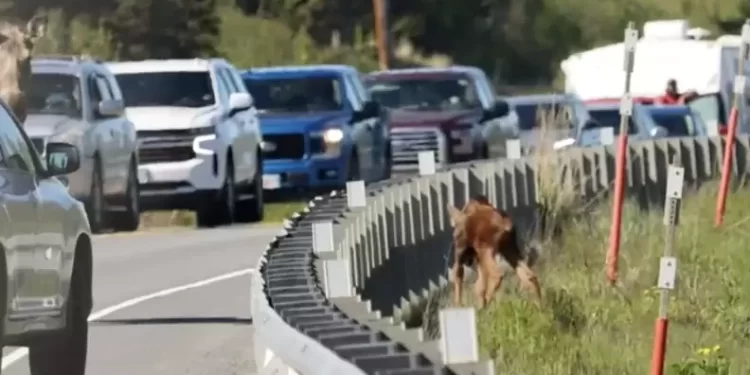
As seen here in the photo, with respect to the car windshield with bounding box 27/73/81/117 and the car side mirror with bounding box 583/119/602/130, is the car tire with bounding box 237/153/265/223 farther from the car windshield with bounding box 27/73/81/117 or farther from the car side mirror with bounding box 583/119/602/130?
the car side mirror with bounding box 583/119/602/130

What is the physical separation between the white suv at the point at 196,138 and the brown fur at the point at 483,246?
10.4 m

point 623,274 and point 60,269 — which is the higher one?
point 60,269

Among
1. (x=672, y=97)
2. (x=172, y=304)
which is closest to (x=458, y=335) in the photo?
(x=172, y=304)

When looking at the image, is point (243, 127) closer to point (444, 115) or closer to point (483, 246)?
point (444, 115)

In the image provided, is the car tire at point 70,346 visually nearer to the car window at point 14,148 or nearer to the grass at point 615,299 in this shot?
the car window at point 14,148

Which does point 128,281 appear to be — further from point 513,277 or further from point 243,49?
point 243,49

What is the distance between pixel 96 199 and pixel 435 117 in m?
8.69

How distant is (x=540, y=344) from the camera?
1441 centimetres

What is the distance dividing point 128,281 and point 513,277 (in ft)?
12.8

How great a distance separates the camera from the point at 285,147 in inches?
1155

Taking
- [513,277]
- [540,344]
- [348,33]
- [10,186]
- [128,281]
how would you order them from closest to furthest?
[10,186] < [540,344] < [513,277] < [128,281] < [348,33]


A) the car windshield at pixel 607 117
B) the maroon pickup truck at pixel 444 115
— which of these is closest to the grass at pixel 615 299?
the maroon pickup truck at pixel 444 115

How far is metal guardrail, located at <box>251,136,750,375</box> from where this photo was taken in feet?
22.7

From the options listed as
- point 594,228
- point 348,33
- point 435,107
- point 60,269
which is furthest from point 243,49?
point 60,269
